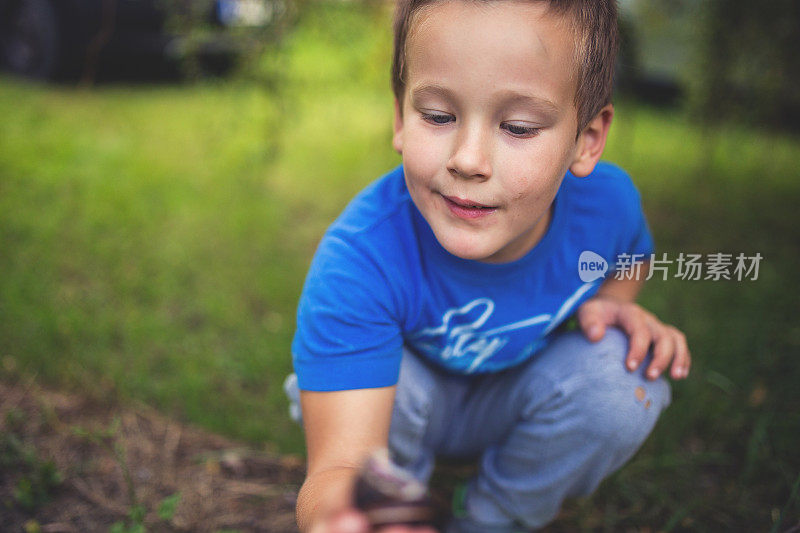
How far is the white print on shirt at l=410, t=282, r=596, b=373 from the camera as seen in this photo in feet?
4.52

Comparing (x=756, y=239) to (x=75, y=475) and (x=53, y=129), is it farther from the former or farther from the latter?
(x=53, y=129)

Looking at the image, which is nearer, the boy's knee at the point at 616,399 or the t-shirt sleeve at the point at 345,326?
the t-shirt sleeve at the point at 345,326

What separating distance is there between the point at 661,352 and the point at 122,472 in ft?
4.38

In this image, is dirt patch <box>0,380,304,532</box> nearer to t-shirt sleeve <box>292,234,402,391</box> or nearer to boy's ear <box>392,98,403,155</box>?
t-shirt sleeve <box>292,234,402,391</box>

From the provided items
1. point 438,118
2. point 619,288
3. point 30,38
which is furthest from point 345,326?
point 30,38

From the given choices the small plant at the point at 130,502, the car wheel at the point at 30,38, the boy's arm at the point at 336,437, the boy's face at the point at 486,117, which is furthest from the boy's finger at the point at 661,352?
the car wheel at the point at 30,38

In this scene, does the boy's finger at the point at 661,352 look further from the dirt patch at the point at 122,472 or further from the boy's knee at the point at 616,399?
the dirt patch at the point at 122,472

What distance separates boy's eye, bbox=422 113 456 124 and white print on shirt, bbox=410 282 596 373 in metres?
0.39

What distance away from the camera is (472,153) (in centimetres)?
109

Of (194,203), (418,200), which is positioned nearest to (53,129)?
(194,203)

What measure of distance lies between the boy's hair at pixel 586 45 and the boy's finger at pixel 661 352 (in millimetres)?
520

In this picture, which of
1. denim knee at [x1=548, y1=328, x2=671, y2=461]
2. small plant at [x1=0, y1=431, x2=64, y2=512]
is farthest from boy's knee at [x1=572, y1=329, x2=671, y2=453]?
small plant at [x1=0, y1=431, x2=64, y2=512]
